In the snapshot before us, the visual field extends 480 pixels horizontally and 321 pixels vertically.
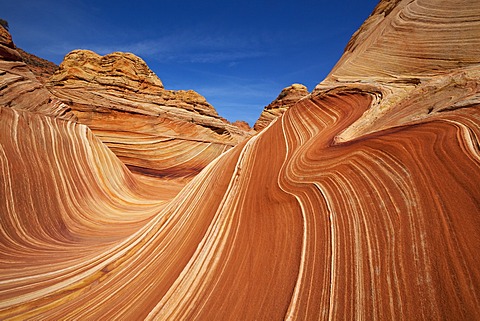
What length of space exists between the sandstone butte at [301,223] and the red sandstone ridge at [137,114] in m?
4.81

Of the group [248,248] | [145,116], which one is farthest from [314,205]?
[145,116]

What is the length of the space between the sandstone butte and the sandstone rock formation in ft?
56.8

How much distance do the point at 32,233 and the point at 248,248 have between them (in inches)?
155

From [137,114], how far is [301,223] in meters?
10.4

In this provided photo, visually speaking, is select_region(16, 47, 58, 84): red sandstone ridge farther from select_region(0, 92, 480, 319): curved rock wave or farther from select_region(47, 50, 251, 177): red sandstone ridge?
select_region(0, 92, 480, 319): curved rock wave

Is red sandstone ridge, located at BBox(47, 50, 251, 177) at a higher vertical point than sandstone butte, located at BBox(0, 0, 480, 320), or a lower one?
higher

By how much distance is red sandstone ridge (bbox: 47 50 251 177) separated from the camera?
10023 mm

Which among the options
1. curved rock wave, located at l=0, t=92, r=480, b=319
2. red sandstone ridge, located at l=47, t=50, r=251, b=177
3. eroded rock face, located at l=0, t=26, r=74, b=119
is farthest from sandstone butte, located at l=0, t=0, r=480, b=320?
red sandstone ridge, located at l=47, t=50, r=251, b=177

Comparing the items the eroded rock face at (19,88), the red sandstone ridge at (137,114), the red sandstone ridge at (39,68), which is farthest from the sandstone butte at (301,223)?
the red sandstone ridge at (39,68)

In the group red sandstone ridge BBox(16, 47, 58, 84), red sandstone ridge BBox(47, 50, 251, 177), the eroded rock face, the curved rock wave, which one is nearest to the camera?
the curved rock wave

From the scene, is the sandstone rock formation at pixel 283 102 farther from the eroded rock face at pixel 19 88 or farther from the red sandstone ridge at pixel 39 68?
the red sandstone ridge at pixel 39 68

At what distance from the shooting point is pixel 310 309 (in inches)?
62.9

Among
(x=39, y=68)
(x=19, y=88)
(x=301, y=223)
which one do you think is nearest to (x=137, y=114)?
(x=19, y=88)

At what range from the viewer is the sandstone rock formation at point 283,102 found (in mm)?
22625
